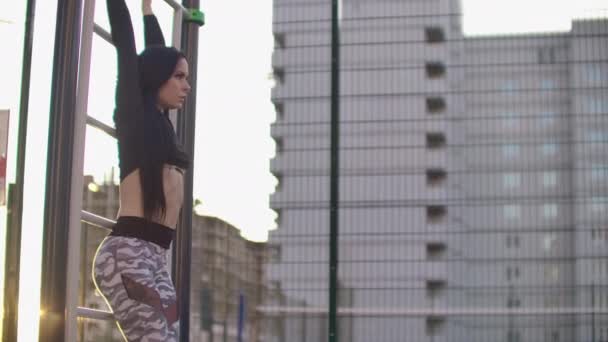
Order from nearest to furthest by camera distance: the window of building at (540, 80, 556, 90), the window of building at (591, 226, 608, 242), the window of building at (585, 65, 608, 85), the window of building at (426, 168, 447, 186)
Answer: the window of building at (585, 65, 608, 85)
the window of building at (591, 226, 608, 242)
the window of building at (426, 168, 447, 186)
the window of building at (540, 80, 556, 90)

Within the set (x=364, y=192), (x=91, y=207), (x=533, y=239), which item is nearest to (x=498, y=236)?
(x=533, y=239)

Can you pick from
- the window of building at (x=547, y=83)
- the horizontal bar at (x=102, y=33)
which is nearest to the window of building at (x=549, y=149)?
the window of building at (x=547, y=83)

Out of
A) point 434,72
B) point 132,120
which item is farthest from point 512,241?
Answer: point 132,120

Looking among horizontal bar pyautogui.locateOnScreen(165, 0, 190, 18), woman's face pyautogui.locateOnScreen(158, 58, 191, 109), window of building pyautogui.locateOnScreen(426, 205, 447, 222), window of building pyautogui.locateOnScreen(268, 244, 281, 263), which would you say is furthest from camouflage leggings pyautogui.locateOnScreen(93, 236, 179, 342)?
window of building pyautogui.locateOnScreen(426, 205, 447, 222)

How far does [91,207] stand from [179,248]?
26cm

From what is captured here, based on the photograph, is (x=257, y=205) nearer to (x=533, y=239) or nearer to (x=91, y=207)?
(x=533, y=239)

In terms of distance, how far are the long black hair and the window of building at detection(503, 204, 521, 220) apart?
800cm

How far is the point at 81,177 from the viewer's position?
1.73 m

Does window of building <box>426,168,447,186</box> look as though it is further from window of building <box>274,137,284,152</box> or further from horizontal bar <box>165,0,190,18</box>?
horizontal bar <box>165,0,190,18</box>

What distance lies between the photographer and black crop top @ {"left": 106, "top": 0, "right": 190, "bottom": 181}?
1757 mm

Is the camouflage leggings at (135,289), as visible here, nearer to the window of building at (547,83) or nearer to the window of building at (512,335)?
the window of building at (512,335)

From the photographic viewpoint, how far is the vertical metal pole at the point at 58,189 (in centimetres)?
169

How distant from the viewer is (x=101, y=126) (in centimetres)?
187

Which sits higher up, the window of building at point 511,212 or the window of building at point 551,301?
the window of building at point 511,212
